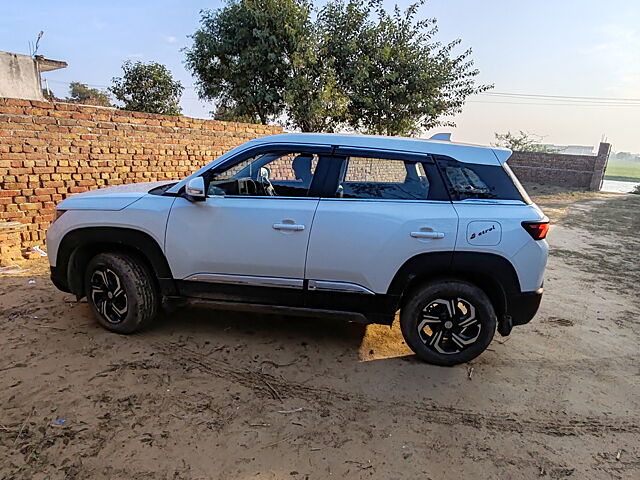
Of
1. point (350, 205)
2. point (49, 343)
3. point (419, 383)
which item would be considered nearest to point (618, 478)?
point (419, 383)

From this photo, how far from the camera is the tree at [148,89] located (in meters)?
14.2

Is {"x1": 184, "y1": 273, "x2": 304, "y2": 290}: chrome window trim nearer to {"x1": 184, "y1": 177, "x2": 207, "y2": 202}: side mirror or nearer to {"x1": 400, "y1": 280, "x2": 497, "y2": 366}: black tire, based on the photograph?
{"x1": 184, "y1": 177, "x2": 207, "y2": 202}: side mirror

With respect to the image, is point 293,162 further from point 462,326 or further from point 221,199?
point 462,326

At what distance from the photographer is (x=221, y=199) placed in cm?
319

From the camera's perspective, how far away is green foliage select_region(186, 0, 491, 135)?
11.0 m

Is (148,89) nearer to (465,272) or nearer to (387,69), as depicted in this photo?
(387,69)

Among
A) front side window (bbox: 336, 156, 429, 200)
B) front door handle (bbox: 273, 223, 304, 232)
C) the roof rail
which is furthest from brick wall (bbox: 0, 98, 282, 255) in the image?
the roof rail

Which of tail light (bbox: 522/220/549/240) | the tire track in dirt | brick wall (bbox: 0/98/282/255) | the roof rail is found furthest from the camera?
brick wall (bbox: 0/98/282/255)

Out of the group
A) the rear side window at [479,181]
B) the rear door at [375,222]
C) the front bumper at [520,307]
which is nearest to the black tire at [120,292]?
the rear door at [375,222]

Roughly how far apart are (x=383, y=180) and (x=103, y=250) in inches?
101

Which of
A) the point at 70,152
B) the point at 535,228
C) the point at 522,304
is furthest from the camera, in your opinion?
the point at 70,152

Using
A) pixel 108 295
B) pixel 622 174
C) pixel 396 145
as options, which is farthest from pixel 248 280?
pixel 622 174

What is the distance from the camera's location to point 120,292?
3404mm

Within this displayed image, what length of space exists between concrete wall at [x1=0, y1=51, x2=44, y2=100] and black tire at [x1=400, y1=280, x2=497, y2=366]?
1284 cm
